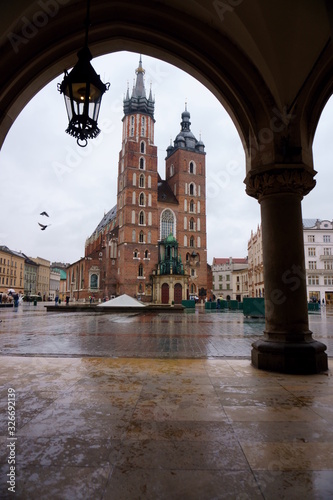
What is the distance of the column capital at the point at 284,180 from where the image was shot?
16.8 ft

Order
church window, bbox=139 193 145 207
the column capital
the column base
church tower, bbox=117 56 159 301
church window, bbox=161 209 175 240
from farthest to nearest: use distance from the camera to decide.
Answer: church window, bbox=161 209 175 240 → church window, bbox=139 193 145 207 → church tower, bbox=117 56 159 301 → the column capital → the column base

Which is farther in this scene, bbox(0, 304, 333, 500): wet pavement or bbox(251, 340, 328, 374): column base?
bbox(251, 340, 328, 374): column base

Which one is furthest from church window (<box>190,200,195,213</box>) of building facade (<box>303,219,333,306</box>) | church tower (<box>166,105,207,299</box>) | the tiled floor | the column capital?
the tiled floor

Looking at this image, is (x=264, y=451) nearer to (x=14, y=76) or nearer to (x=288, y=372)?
(x=288, y=372)

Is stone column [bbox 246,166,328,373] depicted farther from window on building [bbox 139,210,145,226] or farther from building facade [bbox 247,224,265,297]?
building facade [bbox 247,224,265,297]

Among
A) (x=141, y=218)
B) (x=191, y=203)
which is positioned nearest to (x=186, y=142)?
(x=191, y=203)

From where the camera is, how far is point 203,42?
18.1 feet

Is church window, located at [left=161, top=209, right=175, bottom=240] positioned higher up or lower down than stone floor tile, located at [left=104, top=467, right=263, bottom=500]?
higher up

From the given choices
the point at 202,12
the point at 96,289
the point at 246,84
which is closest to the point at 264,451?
the point at 246,84

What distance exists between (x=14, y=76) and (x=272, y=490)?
5.68 meters

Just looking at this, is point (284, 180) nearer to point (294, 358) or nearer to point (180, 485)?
point (294, 358)

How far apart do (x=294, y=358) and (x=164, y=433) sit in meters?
2.86

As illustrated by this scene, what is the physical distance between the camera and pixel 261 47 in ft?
17.0

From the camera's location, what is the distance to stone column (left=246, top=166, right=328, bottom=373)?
4.80 m
